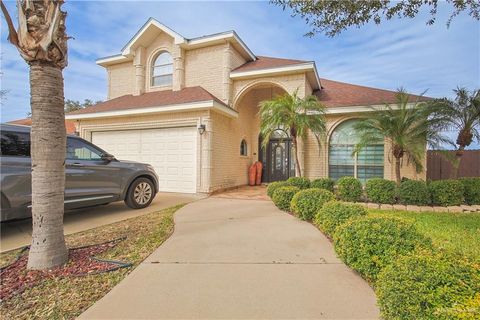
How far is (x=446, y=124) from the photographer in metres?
7.36

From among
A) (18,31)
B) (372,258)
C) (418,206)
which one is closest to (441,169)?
(418,206)

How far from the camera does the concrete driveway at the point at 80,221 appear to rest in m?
4.51

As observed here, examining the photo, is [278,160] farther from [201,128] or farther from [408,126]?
[408,126]

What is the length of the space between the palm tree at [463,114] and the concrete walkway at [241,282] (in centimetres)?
606

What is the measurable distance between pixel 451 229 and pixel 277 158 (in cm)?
842

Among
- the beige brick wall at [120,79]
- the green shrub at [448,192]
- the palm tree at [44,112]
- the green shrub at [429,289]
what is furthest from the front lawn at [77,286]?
the beige brick wall at [120,79]

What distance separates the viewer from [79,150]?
571 centimetres

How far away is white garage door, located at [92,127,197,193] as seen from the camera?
9625 millimetres

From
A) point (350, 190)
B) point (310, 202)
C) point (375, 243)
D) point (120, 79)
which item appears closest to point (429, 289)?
point (375, 243)

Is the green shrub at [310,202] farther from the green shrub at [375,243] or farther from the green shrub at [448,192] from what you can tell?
the green shrub at [448,192]

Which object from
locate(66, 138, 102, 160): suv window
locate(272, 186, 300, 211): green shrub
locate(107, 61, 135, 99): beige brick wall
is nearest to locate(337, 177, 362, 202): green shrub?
locate(272, 186, 300, 211): green shrub

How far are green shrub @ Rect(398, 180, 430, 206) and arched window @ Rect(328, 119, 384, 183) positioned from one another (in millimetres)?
2754

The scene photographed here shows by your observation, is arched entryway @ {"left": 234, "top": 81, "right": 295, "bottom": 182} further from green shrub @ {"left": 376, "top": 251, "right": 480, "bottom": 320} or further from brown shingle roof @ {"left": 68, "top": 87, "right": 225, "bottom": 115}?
green shrub @ {"left": 376, "top": 251, "right": 480, "bottom": 320}

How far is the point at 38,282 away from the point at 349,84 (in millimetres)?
13962
